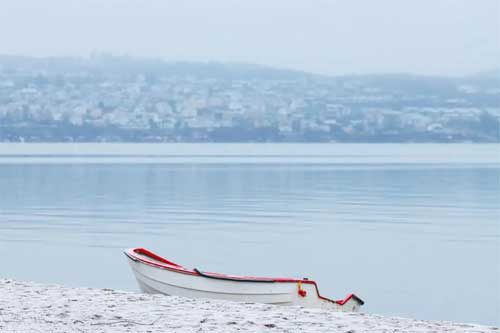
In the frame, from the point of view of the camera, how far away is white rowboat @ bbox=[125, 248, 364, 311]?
16906mm

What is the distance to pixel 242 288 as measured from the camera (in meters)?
17.0

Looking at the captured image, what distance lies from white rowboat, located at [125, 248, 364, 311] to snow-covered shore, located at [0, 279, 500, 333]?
107 centimetres

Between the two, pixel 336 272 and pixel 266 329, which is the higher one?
pixel 266 329

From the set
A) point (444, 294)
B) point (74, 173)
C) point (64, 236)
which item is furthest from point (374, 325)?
point (74, 173)

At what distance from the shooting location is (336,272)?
26531 millimetres

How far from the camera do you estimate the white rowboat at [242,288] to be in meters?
16.9

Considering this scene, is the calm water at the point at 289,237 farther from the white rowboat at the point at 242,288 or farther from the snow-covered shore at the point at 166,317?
the snow-covered shore at the point at 166,317

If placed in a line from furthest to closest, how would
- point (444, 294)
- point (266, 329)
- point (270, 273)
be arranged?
point (270, 273), point (444, 294), point (266, 329)

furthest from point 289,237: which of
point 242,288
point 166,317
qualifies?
point 166,317

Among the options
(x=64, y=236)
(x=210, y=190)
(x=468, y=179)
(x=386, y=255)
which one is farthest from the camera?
(x=468, y=179)

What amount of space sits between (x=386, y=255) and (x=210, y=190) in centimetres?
3184

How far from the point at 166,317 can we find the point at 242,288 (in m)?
3.26

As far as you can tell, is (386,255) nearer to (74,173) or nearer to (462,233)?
(462,233)

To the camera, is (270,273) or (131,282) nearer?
(131,282)
